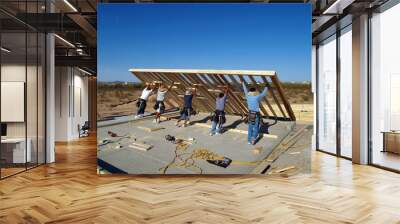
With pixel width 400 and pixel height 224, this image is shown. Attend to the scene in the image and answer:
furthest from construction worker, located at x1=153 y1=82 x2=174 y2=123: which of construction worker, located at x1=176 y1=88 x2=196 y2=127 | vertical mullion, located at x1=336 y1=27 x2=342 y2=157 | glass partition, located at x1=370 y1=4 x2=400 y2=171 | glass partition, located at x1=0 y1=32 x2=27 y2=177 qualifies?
vertical mullion, located at x1=336 y1=27 x2=342 y2=157

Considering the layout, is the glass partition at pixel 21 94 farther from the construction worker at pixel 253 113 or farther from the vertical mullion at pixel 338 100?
the vertical mullion at pixel 338 100

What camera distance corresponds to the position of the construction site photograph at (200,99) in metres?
6.41

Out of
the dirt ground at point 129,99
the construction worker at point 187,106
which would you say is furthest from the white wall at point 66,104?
the construction worker at point 187,106

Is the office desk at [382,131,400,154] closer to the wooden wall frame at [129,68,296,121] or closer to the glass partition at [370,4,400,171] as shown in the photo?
the glass partition at [370,4,400,171]

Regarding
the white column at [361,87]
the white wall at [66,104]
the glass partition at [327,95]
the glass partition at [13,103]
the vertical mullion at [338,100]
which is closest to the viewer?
the glass partition at [13,103]

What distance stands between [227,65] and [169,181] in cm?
216

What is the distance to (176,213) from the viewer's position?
413cm

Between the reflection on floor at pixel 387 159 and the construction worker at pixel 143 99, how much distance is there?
456cm

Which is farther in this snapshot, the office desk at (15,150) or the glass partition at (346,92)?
the glass partition at (346,92)

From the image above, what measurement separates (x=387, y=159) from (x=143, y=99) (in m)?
4.70

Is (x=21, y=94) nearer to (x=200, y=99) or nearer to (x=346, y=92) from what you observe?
(x=200, y=99)

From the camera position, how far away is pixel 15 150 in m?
6.60

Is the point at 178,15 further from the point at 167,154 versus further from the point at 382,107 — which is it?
the point at 382,107

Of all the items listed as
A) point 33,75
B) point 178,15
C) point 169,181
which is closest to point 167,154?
point 169,181
